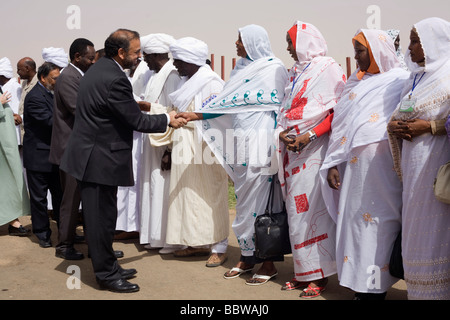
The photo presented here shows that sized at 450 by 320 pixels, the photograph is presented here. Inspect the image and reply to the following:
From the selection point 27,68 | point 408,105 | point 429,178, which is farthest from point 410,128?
point 27,68

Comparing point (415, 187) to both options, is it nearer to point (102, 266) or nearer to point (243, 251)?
point (243, 251)

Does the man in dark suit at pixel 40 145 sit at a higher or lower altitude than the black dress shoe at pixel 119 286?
higher

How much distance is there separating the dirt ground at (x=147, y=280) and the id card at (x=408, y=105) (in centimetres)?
167

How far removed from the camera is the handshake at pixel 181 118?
558cm

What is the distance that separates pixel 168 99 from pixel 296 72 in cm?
185

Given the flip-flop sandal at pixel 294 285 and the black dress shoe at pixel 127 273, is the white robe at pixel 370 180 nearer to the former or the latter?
the flip-flop sandal at pixel 294 285

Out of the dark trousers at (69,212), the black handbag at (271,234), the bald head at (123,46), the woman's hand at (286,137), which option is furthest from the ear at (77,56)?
the black handbag at (271,234)

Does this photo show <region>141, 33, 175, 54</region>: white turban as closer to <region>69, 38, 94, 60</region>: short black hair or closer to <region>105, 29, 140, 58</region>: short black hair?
<region>69, 38, 94, 60</region>: short black hair

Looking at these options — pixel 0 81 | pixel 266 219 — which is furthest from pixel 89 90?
pixel 0 81

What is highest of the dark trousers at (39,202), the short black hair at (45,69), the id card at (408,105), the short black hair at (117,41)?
the short black hair at (117,41)

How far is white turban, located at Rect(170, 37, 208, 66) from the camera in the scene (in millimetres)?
6035

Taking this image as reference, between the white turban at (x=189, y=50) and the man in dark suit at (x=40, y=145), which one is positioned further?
the man in dark suit at (x=40, y=145)

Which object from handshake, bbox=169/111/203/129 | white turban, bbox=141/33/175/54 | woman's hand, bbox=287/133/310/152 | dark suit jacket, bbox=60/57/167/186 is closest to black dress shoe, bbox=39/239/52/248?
dark suit jacket, bbox=60/57/167/186

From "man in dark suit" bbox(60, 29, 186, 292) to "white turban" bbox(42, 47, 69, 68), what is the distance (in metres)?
2.26
